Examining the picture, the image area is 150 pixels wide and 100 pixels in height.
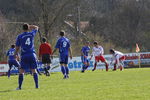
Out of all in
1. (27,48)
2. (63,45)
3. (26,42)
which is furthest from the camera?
(63,45)

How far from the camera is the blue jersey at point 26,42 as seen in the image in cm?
1414

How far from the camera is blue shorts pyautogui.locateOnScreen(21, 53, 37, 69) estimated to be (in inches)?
564

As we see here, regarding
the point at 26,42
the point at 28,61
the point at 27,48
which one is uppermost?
the point at 26,42

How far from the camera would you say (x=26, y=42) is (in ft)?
46.6

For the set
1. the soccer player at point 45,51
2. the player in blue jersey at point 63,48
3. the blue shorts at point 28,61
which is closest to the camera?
the blue shorts at point 28,61

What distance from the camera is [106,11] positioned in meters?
78.1

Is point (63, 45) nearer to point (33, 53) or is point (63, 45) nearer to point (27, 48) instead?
point (33, 53)

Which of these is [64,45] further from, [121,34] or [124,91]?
[121,34]

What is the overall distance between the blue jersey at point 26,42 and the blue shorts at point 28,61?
0.13 metres

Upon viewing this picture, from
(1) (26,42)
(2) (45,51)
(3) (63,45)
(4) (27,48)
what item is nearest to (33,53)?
(4) (27,48)

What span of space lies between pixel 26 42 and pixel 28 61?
621mm

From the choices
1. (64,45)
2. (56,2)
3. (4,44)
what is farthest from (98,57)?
(56,2)

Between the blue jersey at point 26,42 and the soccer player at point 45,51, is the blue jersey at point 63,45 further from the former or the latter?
the blue jersey at point 26,42

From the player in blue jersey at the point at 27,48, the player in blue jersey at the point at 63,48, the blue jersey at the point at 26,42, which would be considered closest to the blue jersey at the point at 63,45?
the player in blue jersey at the point at 63,48
